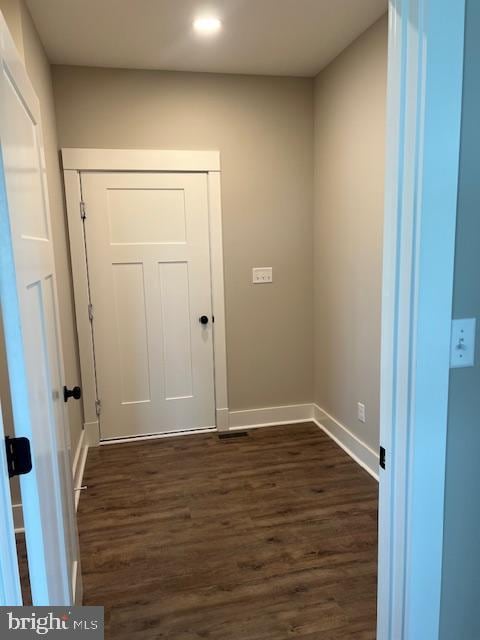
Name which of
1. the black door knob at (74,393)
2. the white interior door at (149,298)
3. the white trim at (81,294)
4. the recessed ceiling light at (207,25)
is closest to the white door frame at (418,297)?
the black door knob at (74,393)

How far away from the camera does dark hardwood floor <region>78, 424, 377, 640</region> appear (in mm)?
1703

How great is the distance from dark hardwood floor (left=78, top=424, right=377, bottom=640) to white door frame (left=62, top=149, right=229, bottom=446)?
49 centimetres

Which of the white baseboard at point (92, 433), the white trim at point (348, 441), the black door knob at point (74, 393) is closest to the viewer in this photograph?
the black door knob at point (74, 393)

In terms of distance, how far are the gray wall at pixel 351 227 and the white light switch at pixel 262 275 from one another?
388 millimetres

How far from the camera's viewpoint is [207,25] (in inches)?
96.4

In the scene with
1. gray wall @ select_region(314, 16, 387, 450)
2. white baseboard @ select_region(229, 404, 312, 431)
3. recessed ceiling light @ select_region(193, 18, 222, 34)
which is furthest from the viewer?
white baseboard @ select_region(229, 404, 312, 431)

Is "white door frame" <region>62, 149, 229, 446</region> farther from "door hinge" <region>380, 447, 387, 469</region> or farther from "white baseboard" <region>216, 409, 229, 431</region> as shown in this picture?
"door hinge" <region>380, 447, 387, 469</region>

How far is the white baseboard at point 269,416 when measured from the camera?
11.7 feet

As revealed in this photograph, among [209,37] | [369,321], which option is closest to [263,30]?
[209,37]

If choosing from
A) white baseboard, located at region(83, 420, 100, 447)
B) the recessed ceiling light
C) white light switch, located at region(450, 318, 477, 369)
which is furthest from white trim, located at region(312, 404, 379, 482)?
the recessed ceiling light

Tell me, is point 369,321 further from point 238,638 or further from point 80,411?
point 80,411

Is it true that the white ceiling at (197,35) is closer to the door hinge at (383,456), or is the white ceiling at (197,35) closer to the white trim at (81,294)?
the white trim at (81,294)

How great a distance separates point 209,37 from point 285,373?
96.2 inches

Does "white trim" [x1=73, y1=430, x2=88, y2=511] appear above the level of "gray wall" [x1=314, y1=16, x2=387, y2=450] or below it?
below
